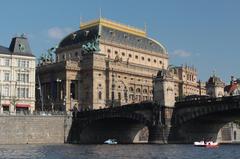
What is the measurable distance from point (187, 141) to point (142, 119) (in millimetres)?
11403

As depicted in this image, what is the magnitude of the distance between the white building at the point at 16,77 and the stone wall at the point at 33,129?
1465cm

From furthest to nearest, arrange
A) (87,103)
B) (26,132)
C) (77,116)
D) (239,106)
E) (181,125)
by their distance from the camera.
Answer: (87,103), (77,116), (26,132), (181,125), (239,106)

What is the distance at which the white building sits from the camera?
15625 cm

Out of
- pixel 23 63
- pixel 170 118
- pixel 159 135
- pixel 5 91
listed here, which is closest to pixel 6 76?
pixel 5 91

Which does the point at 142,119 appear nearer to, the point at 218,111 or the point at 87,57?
the point at 218,111

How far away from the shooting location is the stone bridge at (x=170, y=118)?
113312 mm

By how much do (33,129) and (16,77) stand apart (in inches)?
905

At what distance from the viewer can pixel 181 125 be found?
11988 cm

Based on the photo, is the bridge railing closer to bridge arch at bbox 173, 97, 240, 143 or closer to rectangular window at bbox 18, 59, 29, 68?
bridge arch at bbox 173, 97, 240, 143

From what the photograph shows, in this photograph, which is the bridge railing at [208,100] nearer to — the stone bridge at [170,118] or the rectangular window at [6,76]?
the stone bridge at [170,118]

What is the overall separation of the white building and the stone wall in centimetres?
1465

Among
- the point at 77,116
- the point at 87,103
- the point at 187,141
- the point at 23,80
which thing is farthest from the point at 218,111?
the point at 87,103

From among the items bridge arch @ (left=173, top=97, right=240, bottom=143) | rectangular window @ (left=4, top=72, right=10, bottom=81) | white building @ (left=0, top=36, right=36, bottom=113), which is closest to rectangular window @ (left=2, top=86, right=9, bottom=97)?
white building @ (left=0, top=36, right=36, bottom=113)

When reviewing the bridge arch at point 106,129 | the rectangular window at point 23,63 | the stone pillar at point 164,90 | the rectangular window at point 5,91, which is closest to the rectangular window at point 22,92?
the rectangular window at point 5,91
